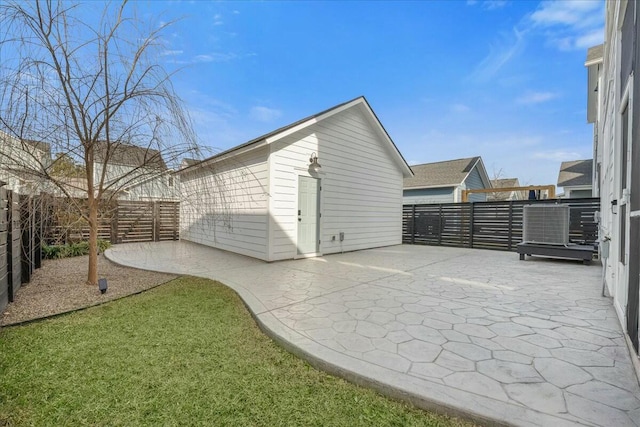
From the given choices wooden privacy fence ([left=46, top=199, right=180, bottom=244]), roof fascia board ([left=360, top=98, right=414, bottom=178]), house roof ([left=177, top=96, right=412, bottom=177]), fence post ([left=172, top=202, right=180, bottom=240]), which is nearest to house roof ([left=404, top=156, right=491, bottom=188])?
roof fascia board ([left=360, top=98, right=414, bottom=178])

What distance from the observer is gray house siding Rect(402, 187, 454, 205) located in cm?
1602

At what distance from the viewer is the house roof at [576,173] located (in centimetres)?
1481

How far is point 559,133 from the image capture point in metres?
15.9

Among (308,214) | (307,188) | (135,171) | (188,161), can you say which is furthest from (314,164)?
(135,171)

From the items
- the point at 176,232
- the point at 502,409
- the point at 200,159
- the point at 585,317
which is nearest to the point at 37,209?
the point at 200,159

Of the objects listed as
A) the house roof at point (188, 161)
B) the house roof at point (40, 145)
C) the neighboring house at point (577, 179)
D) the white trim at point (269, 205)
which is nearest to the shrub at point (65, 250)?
the house roof at point (40, 145)

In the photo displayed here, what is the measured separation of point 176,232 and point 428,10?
1133cm

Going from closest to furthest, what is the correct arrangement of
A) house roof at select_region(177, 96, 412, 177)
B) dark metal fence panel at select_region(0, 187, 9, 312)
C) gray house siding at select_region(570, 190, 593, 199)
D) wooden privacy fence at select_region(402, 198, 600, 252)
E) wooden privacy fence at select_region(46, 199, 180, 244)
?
dark metal fence panel at select_region(0, 187, 9, 312)
house roof at select_region(177, 96, 412, 177)
wooden privacy fence at select_region(402, 198, 600, 252)
wooden privacy fence at select_region(46, 199, 180, 244)
gray house siding at select_region(570, 190, 593, 199)

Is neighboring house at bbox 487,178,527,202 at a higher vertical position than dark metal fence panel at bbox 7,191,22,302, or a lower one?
higher

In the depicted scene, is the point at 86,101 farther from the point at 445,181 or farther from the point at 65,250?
the point at 445,181

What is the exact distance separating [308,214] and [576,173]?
16.7 meters

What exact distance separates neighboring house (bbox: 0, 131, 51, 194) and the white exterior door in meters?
4.65

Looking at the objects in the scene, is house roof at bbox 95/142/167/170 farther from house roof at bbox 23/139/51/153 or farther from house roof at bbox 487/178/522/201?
house roof at bbox 487/178/522/201

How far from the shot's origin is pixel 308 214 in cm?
743
